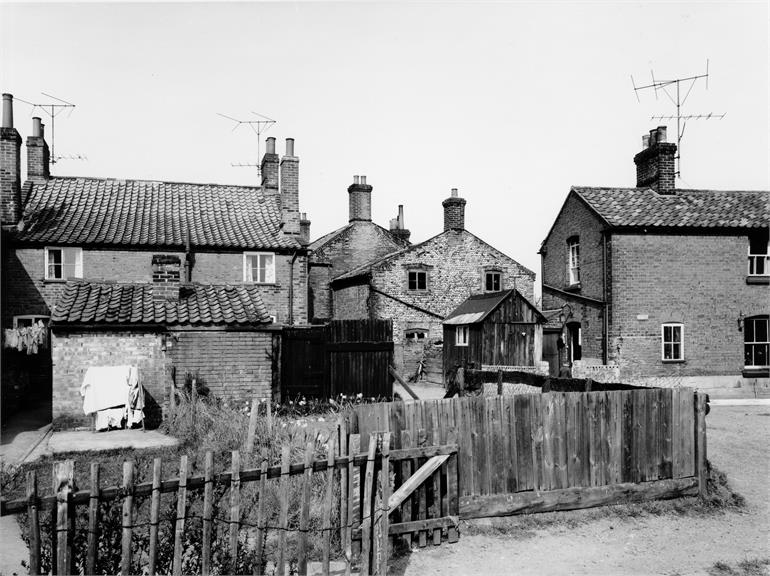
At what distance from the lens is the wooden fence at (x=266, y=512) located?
4834 millimetres

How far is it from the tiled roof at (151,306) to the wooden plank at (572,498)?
8615 mm

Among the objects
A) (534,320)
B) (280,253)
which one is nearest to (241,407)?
(280,253)

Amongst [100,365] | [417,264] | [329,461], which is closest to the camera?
[329,461]

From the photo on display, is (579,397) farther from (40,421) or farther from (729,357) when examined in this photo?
(729,357)

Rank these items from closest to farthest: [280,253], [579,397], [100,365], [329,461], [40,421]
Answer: [329,461], [579,397], [100,365], [40,421], [280,253]

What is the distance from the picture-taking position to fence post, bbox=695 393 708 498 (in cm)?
903

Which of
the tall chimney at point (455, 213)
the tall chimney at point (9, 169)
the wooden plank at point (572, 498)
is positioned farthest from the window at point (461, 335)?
the tall chimney at point (9, 169)

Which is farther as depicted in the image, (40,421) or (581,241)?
(581,241)

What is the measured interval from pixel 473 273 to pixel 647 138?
1025 centimetres

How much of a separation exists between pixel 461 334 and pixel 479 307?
4.38 ft

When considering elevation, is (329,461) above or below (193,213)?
below

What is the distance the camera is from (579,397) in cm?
867

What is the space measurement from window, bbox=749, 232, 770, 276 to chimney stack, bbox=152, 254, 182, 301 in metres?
20.1

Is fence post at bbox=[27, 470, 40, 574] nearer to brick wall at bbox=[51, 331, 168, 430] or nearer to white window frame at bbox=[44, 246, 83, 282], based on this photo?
brick wall at bbox=[51, 331, 168, 430]
